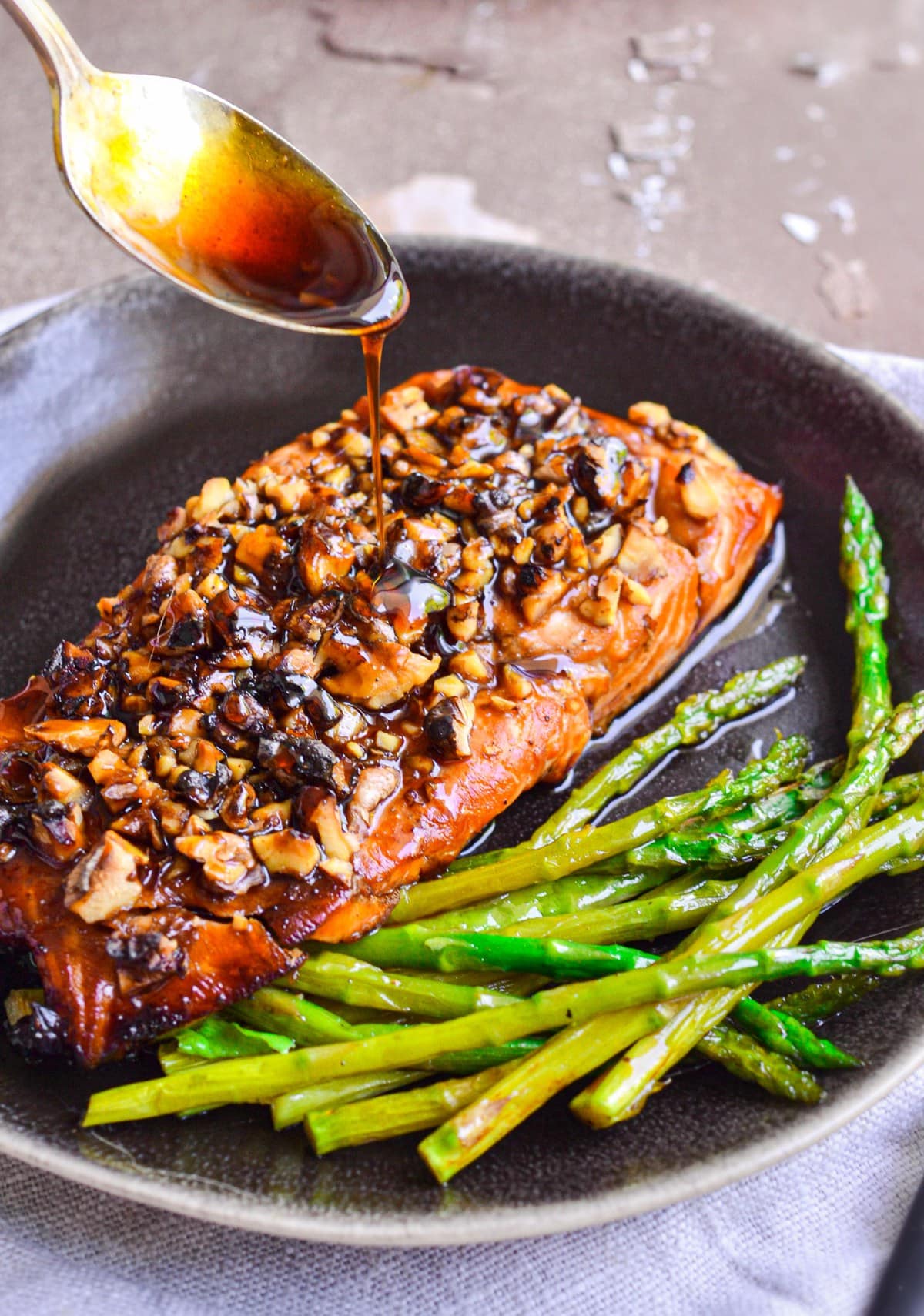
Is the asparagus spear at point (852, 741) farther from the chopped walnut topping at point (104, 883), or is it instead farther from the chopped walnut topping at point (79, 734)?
the chopped walnut topping at point (79, 734)

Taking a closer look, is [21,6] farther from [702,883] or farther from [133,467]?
[702,883]

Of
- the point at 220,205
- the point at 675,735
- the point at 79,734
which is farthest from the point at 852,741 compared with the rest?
the point at 220,205

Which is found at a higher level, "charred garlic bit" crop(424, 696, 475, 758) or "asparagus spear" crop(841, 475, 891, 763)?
"charred garlic bit" crop(424, 696, 475, 758)

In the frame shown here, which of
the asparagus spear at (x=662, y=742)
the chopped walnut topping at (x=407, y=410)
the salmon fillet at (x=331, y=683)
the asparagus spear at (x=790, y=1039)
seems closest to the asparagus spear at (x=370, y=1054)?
the salmon fillet at (x=331, y=683)

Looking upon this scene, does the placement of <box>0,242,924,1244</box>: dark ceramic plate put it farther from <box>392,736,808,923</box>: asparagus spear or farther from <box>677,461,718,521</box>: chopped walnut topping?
<box>677,461,718,521</box>: chopped walnut topping

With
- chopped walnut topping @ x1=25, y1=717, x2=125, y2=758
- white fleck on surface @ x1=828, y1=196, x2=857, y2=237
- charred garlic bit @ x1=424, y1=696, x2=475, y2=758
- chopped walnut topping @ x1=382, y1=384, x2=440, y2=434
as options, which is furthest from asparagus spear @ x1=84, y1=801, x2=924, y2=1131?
white fleck on surface @ x1=828, y1=196, x2=857, y2=237

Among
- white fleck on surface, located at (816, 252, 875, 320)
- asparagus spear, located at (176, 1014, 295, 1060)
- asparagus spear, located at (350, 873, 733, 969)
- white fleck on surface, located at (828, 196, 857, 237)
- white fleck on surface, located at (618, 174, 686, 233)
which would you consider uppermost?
white fleck on surface, located at (618, 174, 686, 233)

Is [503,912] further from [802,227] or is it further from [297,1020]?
[802,227]
